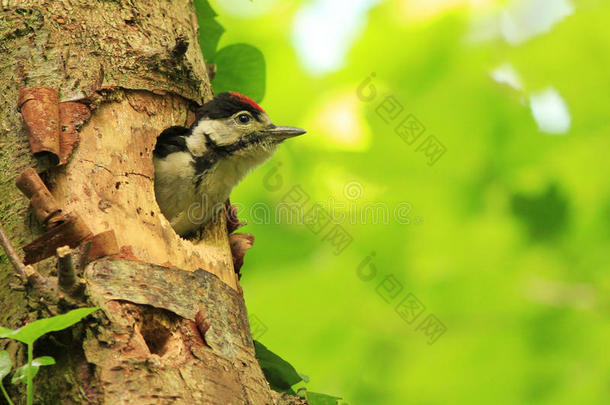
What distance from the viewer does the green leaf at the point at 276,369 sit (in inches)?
114

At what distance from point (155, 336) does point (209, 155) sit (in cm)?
196

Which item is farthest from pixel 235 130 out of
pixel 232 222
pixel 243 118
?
pixel 232 222

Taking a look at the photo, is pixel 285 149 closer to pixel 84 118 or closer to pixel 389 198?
pixel 389 198

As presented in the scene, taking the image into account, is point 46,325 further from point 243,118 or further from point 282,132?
point 282,132

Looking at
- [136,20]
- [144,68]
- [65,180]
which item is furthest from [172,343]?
[136,20]

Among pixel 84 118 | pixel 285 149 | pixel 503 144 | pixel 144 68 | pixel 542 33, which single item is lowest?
pixel 84 118

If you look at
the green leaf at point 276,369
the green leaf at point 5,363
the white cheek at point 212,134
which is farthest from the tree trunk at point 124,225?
the white cheek at point 212,134

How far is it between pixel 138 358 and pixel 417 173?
373 cm

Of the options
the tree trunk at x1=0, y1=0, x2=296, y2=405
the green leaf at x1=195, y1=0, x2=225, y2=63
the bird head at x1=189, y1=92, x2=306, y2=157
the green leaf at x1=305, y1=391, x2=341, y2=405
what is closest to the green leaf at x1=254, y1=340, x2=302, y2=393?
the green leaf at x1=305, y1=391, x2=341, y2=405

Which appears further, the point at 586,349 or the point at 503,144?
the point at 503,144

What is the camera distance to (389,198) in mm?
5293

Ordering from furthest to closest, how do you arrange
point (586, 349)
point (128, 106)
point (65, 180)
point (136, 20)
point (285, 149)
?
1. point (285, 149)
2. point (586, 349)
3. point (136, 20)
4. point (128, 106)
5. point (65, 180)

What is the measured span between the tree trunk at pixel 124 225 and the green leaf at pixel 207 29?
1.40 feet

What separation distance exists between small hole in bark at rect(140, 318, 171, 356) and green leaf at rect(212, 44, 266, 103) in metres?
2.06
